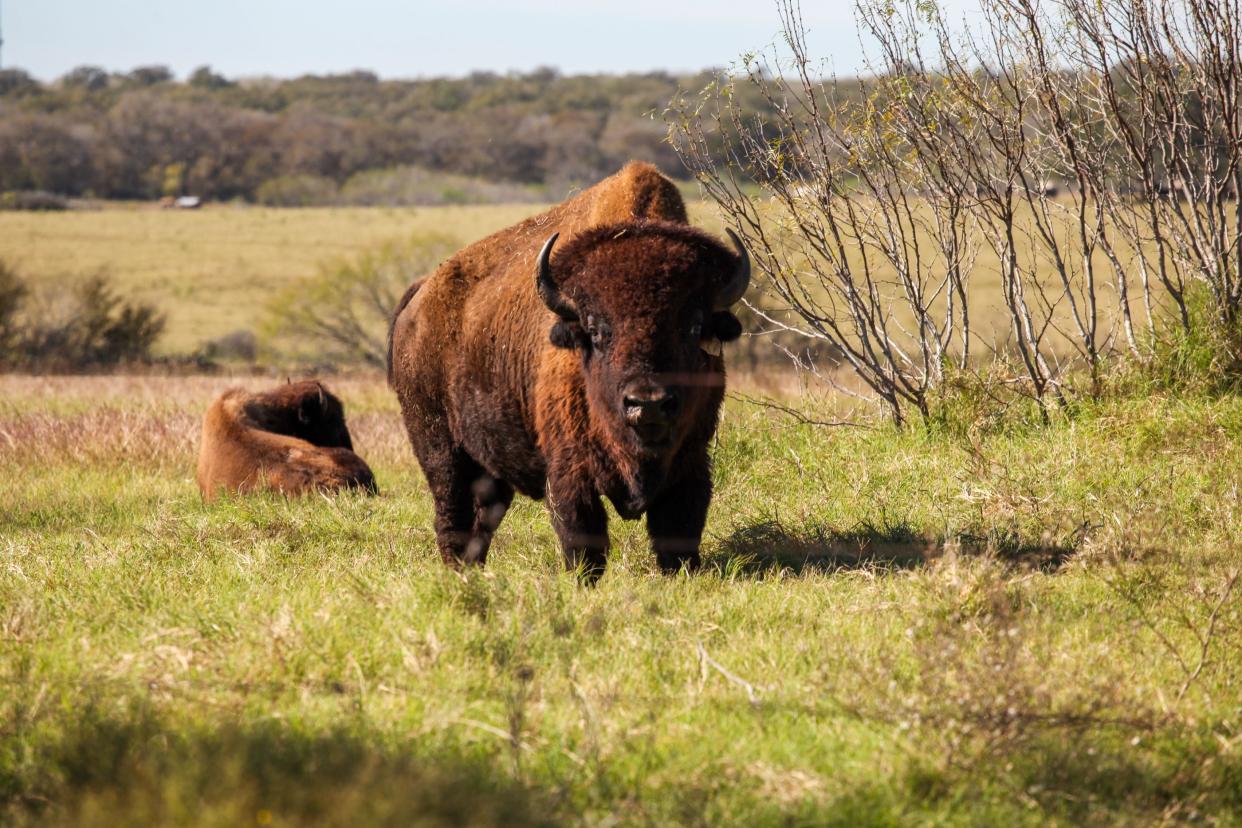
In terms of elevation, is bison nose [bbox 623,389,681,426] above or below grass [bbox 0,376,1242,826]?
above

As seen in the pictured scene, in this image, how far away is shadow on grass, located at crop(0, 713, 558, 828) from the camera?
3365mm

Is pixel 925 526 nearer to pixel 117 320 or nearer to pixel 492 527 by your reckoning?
pixel 492 527

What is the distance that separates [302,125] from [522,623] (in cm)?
11663

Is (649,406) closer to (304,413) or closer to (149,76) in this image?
(304,413)

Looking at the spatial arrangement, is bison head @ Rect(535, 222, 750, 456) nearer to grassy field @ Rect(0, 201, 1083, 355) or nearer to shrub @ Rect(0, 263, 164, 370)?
shrub @ Rect(0, 263, 164, 370)

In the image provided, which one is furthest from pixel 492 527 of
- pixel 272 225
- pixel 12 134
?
pixel 12 134

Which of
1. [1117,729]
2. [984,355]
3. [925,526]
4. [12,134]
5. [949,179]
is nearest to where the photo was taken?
[1117,729]

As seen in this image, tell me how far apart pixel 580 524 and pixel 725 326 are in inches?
51.7

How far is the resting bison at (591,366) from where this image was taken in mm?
6574

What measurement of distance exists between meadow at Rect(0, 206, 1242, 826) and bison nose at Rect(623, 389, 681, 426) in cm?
82

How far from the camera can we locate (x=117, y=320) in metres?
37.2

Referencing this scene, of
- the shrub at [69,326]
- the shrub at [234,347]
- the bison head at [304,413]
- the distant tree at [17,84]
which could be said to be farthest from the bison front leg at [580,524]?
the distant tree at [17,84]

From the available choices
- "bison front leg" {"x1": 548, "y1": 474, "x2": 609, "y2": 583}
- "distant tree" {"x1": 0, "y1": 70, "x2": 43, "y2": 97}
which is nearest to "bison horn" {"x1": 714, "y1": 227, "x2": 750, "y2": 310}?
"bison front leg" {"x1": 548, "y1": 474, "x2": 609, "y2": 583}

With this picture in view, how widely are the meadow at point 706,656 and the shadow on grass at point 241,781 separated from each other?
11 millimetres
